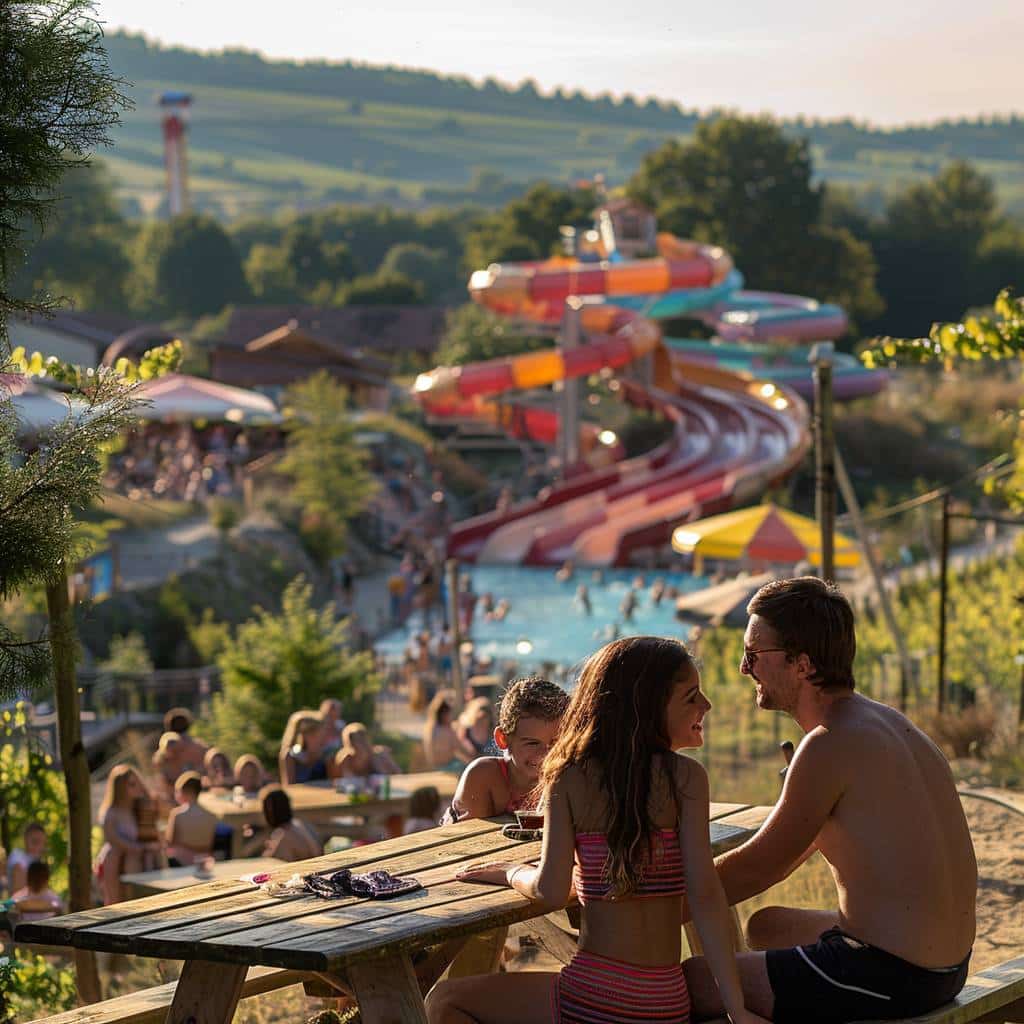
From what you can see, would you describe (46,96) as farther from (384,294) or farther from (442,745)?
(384,294)

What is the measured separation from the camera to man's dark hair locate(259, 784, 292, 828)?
7.58 m

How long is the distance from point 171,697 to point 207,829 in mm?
9173

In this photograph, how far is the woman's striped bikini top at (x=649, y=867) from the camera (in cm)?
345

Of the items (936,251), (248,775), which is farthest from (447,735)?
(936,251)

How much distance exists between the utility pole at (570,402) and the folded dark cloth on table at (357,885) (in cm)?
3163

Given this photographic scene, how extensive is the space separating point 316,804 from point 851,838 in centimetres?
580

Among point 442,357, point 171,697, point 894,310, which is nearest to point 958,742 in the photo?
point 171,697

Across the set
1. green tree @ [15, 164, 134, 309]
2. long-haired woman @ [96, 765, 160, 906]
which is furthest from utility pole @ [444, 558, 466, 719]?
green tree @ [15, 164, 134, 309]

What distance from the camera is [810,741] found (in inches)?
138

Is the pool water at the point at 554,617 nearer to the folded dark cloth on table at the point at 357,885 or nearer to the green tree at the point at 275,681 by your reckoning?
the green tree at the point at 275,681

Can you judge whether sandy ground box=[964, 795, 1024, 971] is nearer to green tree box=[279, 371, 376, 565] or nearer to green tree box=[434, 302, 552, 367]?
green tree box=[279, 371, 376, 565]

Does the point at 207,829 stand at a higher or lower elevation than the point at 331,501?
higher

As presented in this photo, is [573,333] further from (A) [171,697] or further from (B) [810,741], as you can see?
(B) [810,741]

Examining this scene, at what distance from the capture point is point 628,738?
3416 millimetres
